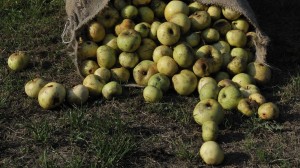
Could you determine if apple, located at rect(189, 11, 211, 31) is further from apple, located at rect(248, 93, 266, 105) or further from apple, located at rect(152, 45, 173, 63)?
apple, located at rect(248, 93, 266, 105)

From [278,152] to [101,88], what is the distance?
6.52 ft

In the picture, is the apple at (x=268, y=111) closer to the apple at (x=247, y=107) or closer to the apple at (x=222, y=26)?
the apple at (x=247, y=107)

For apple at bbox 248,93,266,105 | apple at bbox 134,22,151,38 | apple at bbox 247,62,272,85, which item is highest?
apple at bbox 134,22,151,38

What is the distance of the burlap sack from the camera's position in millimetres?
5953

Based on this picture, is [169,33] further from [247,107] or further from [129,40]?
[247,107]

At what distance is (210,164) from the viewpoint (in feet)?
15.4

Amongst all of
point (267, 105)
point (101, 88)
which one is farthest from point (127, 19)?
point (267, 105)

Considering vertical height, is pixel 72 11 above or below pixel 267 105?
above

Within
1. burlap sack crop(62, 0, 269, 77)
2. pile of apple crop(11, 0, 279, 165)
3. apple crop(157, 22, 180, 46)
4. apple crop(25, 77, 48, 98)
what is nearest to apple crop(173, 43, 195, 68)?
pile of apple crop(11, 0, 279, 165)

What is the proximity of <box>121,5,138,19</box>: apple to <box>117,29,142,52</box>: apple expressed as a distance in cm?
28

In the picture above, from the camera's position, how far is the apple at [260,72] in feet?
19.5

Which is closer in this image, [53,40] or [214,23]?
[214,23]

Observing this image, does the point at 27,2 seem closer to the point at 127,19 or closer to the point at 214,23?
the point at 127,19

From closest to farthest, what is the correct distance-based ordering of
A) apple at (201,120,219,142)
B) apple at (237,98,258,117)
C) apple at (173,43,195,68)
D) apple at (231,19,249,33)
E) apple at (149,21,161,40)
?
apple at (201,120,219,142)
apple at (237,98,258,117)
apple at (173,43,195,68)
apple at (149,21,161,40)
apple at (231,19,249,33)
